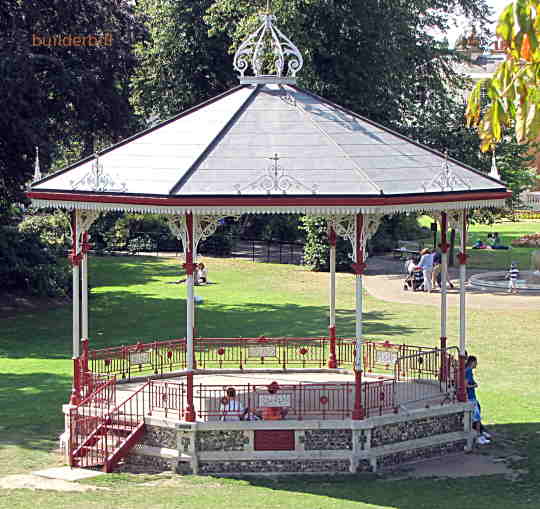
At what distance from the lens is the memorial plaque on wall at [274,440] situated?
17.9m

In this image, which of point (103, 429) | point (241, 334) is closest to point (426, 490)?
point (103, 429)

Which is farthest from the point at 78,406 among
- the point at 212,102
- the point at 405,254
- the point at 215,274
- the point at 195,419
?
the point at 405,254

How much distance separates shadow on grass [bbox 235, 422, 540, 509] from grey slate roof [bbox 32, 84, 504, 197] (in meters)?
4.70

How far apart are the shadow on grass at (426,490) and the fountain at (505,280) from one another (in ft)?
69.2

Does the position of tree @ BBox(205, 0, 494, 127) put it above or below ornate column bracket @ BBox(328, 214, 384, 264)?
above

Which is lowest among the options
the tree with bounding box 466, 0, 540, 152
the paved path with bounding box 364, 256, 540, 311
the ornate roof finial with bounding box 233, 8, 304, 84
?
the paved path with bounding box 364, 256, 540, 311

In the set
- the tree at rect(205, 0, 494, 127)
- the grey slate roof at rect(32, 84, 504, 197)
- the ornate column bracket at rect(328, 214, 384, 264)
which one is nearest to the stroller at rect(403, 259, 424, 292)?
the tree at rect(205, 0, 494, 127)

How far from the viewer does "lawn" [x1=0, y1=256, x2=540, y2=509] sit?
16422mm

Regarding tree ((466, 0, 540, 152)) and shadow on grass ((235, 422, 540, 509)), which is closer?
tree ((466, 0, 540, 152))

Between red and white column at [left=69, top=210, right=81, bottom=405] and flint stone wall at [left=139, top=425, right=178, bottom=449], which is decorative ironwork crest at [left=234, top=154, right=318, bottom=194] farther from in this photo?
flint stone wall at [left=139, top=425, right=178, bottom=449]

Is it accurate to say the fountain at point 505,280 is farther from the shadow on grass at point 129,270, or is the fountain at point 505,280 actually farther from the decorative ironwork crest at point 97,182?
the decorative ironwork crest at point 97,182

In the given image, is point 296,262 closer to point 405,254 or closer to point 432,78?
point 405,254

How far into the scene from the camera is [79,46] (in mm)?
34844

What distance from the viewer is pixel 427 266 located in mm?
38125
